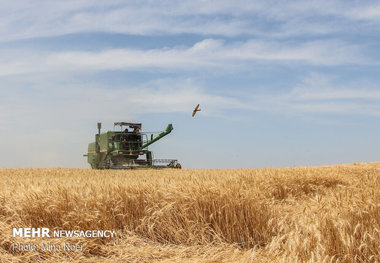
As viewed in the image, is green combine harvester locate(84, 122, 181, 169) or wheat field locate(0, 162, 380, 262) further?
green combine harvester locate(84, 122, 181, 169)

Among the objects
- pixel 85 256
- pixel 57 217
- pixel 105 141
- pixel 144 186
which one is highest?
pixel 105 141

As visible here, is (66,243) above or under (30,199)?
under

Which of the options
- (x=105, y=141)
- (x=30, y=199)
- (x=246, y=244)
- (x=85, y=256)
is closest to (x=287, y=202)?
(x=246, y=244)

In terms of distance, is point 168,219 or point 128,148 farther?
point 128,148

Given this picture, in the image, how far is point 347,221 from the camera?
12.9 ft

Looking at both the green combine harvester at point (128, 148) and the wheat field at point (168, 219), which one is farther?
the green combine harvester at point (128, 148)

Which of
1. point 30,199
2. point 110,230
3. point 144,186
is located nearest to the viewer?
point 110,230

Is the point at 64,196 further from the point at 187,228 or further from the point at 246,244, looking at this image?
the point at 246,244

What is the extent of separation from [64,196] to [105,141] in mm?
18242

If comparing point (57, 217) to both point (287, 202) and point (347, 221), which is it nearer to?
point (347, 221)

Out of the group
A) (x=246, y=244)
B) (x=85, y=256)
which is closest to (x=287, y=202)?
(x=246, y=244)

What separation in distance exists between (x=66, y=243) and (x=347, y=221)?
3.62 m

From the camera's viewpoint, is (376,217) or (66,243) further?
(66,243)

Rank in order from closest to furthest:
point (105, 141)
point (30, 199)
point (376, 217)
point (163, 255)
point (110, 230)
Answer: point (376, 217) < point (163, 255) < point (110, 230) < point (30, 199) < point (105, 141)
